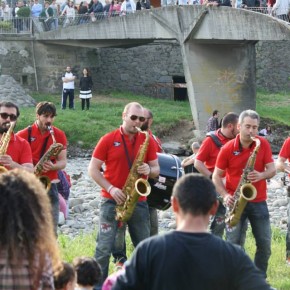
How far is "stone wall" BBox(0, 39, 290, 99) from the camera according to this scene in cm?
3772

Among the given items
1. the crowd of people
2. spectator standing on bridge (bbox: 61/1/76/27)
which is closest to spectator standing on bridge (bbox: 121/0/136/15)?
the crowd of people

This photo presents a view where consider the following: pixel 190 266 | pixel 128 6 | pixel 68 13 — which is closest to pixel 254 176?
pixel 190 266

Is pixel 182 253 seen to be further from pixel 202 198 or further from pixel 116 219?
pixel 116 219

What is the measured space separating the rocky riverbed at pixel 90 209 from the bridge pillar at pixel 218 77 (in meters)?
7.52

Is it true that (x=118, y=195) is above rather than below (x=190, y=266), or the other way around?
below

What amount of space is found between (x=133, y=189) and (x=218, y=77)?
21.6m

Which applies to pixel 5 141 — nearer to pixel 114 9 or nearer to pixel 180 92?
pixel 114 9

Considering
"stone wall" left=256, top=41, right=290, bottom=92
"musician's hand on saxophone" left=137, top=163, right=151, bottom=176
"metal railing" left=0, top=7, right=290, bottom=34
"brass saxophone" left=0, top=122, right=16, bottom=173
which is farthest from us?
Answer: "stone wall" left=256, top=41, right=290, bottom=92

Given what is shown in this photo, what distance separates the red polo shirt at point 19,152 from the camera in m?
9.21

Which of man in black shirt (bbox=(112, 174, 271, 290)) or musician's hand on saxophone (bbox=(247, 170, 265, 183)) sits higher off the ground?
man in black shirt (bbox=(112, 174, 271, 290))

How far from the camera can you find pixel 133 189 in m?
9.24

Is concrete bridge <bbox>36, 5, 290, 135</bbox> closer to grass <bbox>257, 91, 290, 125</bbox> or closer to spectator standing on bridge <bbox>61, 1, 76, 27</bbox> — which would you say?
grass <bbox>257, 91, 290, 125</bbox>

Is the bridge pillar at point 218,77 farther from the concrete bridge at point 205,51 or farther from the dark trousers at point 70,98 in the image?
the dark trousers at point 70,98

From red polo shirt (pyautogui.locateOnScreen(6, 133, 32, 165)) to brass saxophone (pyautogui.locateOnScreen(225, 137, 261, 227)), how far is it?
2147 mm
